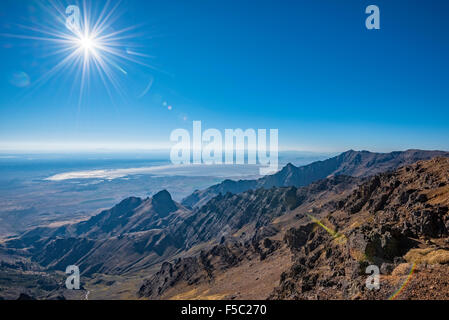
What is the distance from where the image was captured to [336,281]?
88.6ft

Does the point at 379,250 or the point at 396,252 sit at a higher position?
the point at 396,252

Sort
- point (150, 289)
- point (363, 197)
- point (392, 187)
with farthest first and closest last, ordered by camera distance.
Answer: point (150, 289) → point (363, 197) → point (392, 187)

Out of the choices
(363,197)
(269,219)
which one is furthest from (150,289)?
(363,197)

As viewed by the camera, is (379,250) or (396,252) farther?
(379,250)

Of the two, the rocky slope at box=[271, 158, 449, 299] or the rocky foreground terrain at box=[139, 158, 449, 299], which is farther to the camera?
the rocky foreground terrain at box=[139, 158, 449, 299]

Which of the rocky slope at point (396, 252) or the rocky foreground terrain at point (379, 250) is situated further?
the rocky foreground terrain at point (379, 250)

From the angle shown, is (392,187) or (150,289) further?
(150,289)

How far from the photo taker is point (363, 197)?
66.9 metres

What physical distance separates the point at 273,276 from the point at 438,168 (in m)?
41.5
